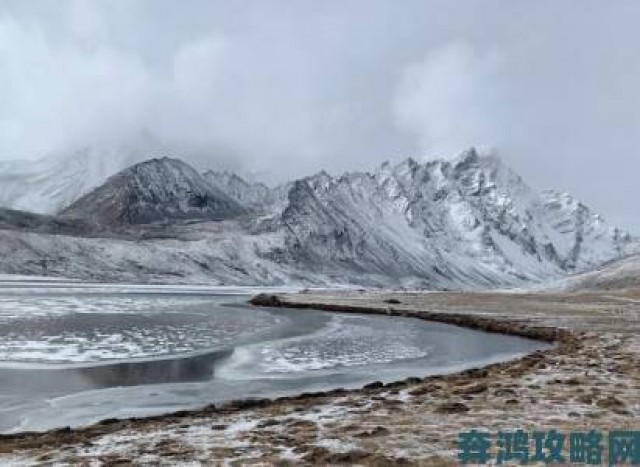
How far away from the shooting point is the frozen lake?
29.1m

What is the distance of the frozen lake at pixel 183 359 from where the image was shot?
29.1 metres

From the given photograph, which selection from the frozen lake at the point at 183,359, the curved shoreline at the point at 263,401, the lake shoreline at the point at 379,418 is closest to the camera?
the lake shoreline at the point at 379,418

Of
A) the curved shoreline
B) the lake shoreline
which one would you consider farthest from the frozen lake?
the lake shoreline

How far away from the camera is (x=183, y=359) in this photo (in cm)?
4128

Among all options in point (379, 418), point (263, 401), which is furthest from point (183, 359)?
point (379, 418)

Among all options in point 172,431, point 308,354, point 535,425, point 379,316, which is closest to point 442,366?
point 308,354

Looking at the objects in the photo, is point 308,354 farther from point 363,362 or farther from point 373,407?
point 373,407

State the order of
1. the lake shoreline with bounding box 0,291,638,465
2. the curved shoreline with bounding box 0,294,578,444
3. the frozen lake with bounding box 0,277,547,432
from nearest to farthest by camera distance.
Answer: the lake shoreline with bounding box 0,291,638,465
the curved shoreline with bounding box 0,294,578,444
the frozen lake with bounding box 0,277,547,432

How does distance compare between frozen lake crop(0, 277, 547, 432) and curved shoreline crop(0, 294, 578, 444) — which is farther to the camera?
frozen lake crop(0, 277, 547, 432)

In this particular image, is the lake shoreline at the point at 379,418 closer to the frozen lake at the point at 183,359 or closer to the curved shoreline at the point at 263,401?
the curved shoreline at the point at 263,401

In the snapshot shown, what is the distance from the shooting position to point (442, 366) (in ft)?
137

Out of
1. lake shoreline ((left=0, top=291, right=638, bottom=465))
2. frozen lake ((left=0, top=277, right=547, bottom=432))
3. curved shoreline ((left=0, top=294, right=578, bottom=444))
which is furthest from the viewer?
frozen lake ((left=0, top=277, right=547, bottom=432))

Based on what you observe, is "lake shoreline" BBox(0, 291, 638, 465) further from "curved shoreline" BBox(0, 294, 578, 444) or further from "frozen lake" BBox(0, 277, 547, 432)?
"frozen lake" BBox(0, 277, 547, 432)

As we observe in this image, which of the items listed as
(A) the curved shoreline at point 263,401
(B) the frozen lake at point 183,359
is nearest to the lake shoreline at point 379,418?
(A) the curved shoreline at point 263,401
